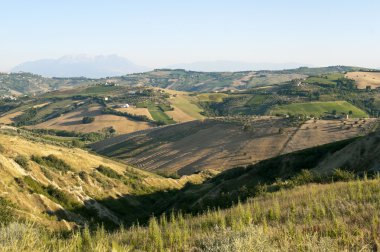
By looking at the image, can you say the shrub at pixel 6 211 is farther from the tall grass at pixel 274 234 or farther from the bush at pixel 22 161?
the tall grass at pixel 274 234

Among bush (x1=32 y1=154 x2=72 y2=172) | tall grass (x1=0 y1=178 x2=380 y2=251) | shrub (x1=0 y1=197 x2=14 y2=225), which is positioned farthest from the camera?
bush (x1=32 y1=154 x2=72 y2=172)

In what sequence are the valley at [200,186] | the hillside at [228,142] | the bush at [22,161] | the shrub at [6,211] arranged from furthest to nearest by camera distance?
1. the hillside at [228,142]
2. the bush at [22,161]
3. the shrub at [6,211]
4. the valley at [200,186]

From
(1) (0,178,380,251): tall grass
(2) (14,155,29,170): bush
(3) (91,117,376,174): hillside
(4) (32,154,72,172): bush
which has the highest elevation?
(1) (0,178,380,251): tall grass

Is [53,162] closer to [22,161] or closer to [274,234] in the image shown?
[22,161]

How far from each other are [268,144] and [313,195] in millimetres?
136772

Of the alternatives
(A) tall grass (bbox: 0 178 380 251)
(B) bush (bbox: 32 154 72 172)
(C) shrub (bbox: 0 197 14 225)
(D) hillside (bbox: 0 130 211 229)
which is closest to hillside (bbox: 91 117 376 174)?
(D) hillside (bbox: 0 130 211 229)

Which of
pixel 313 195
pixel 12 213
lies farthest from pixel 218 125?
pixel 313 195

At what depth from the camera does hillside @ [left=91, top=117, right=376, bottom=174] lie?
146 m

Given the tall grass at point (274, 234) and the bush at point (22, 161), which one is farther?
the bush at point (22, 161)

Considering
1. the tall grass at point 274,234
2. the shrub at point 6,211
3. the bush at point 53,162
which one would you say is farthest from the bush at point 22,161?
the tall grass at point 274,234

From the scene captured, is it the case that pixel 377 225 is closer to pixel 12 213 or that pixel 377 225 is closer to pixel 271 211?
pixel 271 211

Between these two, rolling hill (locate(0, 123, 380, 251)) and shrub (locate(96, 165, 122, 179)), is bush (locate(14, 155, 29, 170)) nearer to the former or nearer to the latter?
rolling hill (locate(0, 123, 380, 251))

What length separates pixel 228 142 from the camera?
166250 millimetres

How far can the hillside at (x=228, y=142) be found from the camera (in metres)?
146
